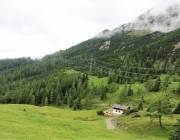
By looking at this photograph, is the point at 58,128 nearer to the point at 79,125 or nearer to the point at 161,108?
the point at 79,125

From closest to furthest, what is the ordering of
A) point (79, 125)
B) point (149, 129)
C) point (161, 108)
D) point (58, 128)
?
point (58, 128) → point (79, 125) → point (149, 129) → point (161, 108)

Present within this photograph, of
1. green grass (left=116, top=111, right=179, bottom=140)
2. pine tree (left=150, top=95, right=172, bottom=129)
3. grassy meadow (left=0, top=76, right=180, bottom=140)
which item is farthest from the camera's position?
pine tree (left=150, top=95, right=172, bottom=129)

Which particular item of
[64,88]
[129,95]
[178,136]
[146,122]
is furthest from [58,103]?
[178,136]

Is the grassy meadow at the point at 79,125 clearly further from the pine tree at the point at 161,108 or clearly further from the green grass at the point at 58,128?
the pine tree at the point at 161,108

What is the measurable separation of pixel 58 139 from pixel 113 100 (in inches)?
4676

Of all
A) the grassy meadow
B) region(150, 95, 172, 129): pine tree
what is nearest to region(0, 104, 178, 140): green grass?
the grassy meadow

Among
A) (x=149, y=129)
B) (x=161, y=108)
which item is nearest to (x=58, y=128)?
(x=149, y=129)

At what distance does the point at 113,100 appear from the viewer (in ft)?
496

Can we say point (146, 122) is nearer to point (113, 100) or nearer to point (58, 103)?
point (113, 100)

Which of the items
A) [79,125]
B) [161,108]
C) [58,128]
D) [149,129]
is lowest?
[149,129]

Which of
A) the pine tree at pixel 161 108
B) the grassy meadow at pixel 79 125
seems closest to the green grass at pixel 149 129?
the grassy meadow at pixel 79 125

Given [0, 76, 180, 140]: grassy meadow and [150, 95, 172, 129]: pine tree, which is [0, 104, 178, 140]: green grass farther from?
[150, 95, 172, 129]: pine tree

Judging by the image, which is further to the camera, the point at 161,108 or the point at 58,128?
the point at 161,108

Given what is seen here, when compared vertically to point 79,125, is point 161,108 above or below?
above
